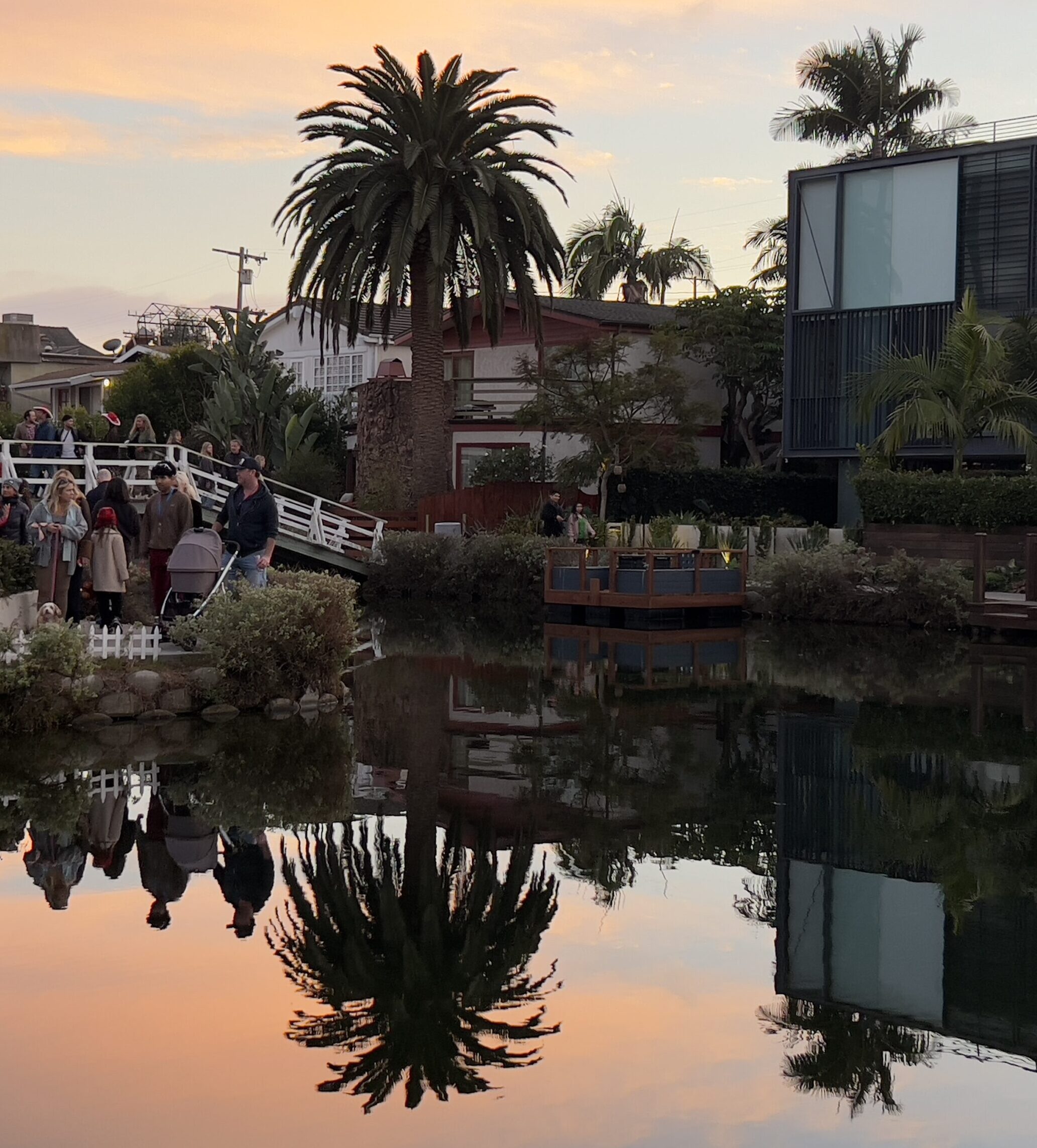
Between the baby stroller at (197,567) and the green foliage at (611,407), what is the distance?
22.4m

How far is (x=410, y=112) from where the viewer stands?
36.6 meters

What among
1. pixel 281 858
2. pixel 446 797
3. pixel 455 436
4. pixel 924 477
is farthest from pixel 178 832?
pixel 455 436

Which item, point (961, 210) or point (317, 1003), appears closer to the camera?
point (317, 1003)

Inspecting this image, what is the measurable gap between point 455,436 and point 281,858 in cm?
3651

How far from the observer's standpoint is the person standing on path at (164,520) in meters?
17.3

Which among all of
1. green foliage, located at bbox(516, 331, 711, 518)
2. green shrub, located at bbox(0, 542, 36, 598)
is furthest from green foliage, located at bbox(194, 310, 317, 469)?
green shrub, located at bbox(0, 542, 36, 598)

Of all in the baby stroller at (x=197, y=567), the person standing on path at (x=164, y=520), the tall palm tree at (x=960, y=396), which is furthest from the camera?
the tall palm tree at (x=960, y=396)

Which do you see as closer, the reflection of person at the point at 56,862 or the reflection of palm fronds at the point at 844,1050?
the reflection of palm fronds at the point at 844,1050

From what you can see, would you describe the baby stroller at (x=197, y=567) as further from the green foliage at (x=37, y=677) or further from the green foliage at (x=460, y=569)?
the green foliage at (x=460, y=569)

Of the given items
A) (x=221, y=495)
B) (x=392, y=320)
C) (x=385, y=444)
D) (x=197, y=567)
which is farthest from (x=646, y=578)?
(x=392, y=320)

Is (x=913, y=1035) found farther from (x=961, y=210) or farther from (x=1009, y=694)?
(x=961, y=210)

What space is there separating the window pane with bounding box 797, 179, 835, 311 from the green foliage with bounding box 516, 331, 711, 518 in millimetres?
3698

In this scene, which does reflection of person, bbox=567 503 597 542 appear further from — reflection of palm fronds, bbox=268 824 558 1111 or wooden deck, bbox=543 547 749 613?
reflection of palm fronds, bbox=268 824 558 1111

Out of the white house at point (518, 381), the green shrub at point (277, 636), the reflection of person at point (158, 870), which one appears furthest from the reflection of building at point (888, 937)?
the white house at point (518, 381)
